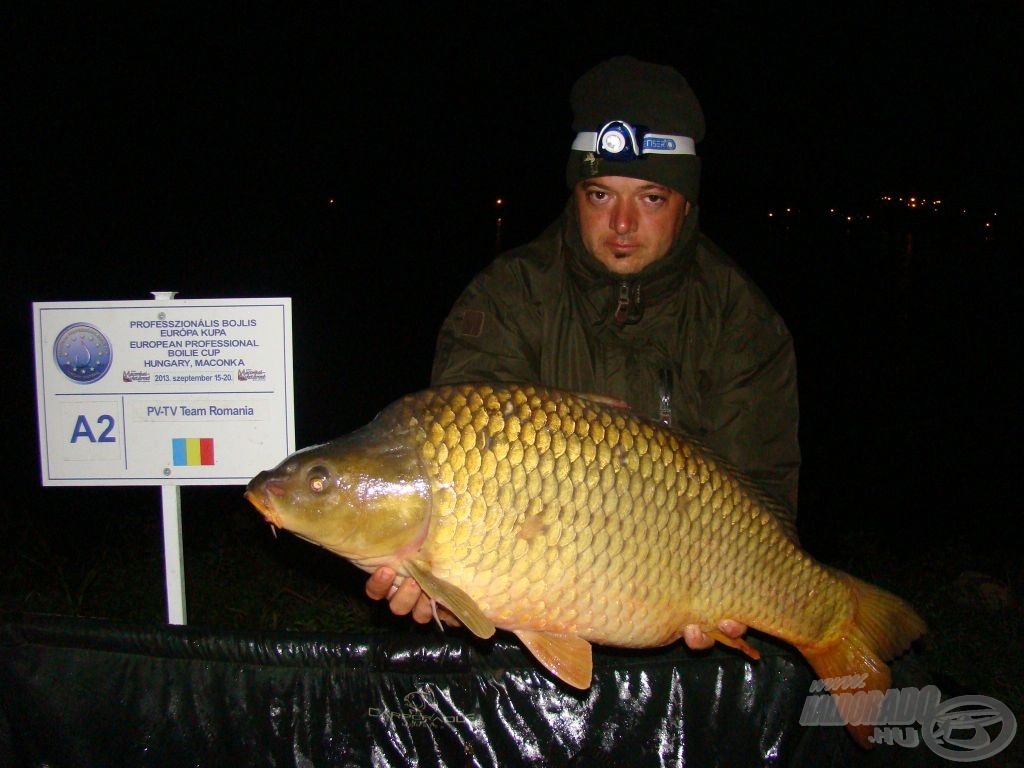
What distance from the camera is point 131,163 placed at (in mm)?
13883

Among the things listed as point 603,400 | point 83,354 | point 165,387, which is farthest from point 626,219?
point 83,354

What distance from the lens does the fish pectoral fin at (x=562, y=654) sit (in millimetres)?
1392

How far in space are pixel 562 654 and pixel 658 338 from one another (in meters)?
0.77

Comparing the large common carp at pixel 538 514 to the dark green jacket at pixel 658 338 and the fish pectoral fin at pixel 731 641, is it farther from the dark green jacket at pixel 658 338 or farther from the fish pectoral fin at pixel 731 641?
the dark green jacket at pixel 658 338

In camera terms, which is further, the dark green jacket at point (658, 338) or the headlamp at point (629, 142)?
the dark green jacket at point (658, 338)

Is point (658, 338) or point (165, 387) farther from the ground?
point (658, 338)

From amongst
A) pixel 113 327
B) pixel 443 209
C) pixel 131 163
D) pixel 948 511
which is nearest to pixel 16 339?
pixel 113 327

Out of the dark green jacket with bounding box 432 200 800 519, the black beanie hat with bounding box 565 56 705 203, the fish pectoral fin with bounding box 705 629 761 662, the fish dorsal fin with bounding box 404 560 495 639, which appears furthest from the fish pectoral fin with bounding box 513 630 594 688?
the black beanie hat with bounding box 565 56 705 203

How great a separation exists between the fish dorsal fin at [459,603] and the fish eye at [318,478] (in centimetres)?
20

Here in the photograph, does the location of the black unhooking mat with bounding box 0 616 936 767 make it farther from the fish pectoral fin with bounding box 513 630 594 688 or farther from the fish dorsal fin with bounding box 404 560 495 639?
the fish dorsal fin with bounding box 404 560 495 639

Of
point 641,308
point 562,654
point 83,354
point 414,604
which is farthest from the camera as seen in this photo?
point 83,354

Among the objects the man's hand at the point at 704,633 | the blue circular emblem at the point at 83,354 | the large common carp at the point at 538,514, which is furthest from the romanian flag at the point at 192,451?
the man's hand at the point at 704,633

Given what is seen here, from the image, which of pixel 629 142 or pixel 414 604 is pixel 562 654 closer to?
pixel 414 604

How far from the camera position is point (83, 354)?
6.41 feet
